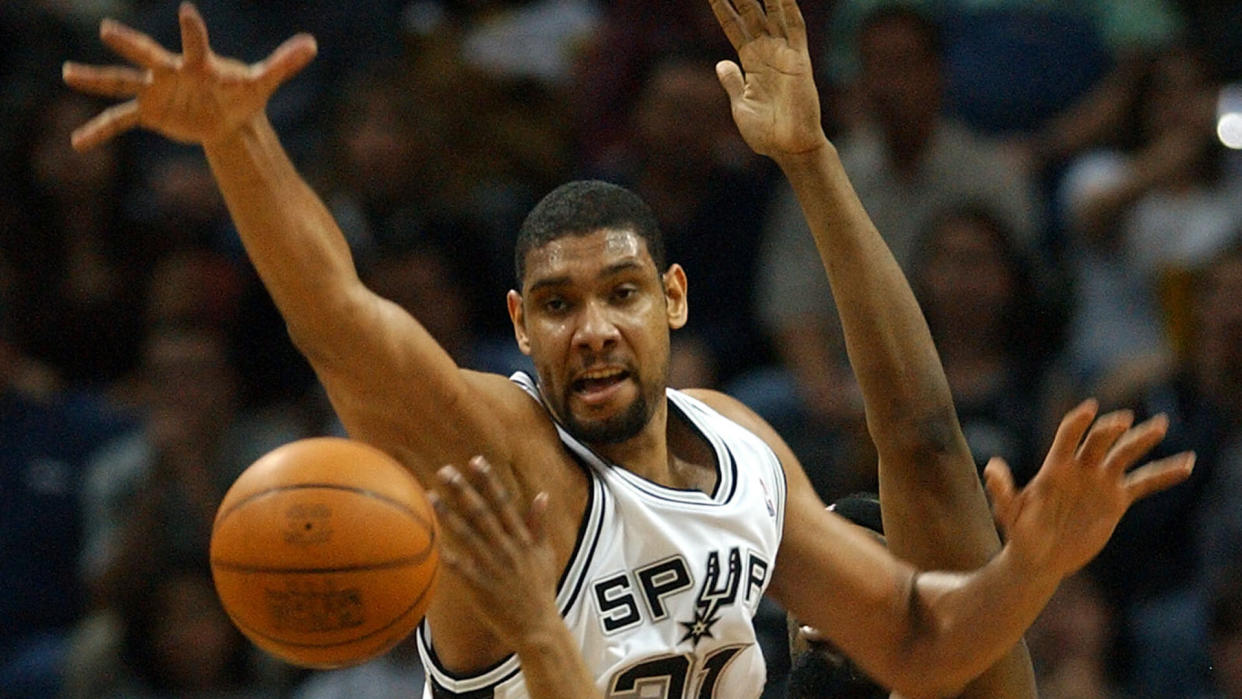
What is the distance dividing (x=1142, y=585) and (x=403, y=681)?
2.75 metres

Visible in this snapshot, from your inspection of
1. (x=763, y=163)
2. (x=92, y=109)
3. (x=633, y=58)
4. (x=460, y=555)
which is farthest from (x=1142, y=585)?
(x=92, y=109)

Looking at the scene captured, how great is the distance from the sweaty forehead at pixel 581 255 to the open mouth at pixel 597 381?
0.22m

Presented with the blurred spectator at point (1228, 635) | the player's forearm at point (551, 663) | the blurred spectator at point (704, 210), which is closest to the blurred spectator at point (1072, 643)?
the blurred spectator at point (1228, 635)

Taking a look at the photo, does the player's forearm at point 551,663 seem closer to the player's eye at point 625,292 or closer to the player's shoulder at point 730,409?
the player's eye at point 625,292

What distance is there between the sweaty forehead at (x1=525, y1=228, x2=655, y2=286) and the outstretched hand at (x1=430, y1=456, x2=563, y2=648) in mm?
580

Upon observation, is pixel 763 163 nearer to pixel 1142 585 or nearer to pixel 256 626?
pixel 1142 585

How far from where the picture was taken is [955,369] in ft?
22.6

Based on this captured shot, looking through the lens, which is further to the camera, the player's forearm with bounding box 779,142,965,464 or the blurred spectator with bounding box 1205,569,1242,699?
the blurred spectator with bounding box 1205,569,1242,699

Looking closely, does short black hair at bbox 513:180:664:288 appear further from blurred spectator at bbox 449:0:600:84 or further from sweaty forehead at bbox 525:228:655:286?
blurred spectator at bbox 449:0:600:84

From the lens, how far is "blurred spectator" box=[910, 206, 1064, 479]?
22.3ft

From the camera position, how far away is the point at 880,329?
4.65m

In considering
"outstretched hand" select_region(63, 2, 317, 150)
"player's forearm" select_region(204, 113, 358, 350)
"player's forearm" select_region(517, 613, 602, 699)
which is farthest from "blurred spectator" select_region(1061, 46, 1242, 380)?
"outstretched hand" select_region(63, 2, 317, 150)

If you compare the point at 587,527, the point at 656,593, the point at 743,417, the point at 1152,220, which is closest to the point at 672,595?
the point at 656,593

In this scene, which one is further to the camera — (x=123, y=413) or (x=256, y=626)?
(x=123, y=413)
